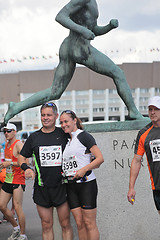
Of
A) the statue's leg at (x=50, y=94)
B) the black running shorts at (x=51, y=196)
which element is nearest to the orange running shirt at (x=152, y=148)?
the black running shorts at (x=51, y=196)

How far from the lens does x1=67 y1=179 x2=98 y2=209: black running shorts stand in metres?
2.79

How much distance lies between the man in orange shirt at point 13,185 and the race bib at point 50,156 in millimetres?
1537

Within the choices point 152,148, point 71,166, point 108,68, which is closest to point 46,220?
point 71,166

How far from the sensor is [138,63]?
4956 centimetres

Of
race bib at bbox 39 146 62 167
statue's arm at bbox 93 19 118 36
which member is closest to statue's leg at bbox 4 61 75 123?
statue's arm at bbox 93 19 118 36

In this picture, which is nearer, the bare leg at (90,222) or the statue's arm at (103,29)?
the bare leg at (90,222)

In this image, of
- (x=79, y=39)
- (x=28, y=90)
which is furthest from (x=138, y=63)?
(x=79, y=39)

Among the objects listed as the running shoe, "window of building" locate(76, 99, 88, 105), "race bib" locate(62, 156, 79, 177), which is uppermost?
"window of building" locate(76, 99, 88, 105)

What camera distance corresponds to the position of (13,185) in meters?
4.29

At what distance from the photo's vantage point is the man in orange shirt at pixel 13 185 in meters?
4.25

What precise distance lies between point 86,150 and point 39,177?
560 millimetres

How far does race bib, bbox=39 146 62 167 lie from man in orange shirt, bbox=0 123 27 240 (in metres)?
1.54

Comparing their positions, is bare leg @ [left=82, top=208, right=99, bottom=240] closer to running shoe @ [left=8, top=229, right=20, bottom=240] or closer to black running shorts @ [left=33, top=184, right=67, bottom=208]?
black running shorts @ [left=33, top=184, right=67, bottom=208]

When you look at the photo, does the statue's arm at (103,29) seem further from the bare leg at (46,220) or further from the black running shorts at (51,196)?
the bare leg at (46,220)
